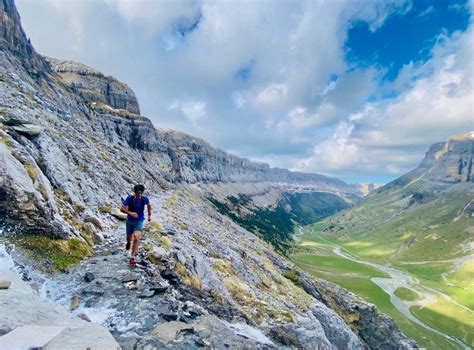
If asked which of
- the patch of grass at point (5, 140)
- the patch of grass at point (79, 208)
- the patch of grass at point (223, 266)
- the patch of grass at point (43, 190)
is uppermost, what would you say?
the patch of grass at point (5, 140)

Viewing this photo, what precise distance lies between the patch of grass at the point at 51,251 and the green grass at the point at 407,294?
6520 inches

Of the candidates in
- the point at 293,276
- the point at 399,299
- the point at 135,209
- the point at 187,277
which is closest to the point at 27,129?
the point at 135,209

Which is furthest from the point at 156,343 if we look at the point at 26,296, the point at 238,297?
the point at 238,297

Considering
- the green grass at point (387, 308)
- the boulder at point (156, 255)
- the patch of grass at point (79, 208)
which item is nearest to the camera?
the boulder at point (156, 255)

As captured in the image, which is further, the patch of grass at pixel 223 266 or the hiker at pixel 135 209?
the patch of grass at pixel 223 266

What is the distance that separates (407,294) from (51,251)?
173930 mm

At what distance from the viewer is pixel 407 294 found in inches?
6166

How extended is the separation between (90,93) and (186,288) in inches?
7889

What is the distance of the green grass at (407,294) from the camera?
497 ft

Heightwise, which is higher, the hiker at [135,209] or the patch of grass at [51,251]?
the hiker at [135,209]

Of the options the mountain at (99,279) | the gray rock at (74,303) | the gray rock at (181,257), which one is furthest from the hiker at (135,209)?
the gray rock at (181,257)

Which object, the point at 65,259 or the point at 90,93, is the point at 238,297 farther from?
the point at 90,93

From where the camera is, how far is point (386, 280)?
18638 cm

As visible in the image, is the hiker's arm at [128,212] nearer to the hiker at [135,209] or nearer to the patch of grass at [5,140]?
the hiker at [135,209]
